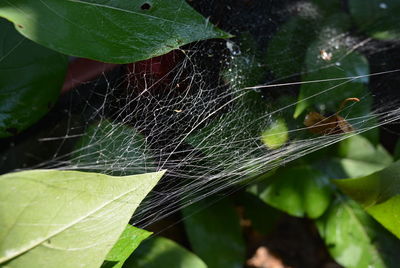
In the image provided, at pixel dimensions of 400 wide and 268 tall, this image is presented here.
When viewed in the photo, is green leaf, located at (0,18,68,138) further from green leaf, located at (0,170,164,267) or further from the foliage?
green leaf, located at (0,170,164,267)

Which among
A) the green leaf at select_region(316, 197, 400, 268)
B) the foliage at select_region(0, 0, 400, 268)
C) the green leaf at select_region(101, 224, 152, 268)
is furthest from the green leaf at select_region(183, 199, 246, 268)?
the green leaf at select_region(101, 224, 152, 268)

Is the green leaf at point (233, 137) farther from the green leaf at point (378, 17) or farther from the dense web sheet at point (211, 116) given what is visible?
the green leaf at point (378, 17)

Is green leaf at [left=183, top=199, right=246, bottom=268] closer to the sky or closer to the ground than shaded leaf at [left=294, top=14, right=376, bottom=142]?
closer to the ground

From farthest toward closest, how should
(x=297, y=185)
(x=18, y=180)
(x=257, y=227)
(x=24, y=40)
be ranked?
(x=257, y=227) → (x=297, y=185) → (x=24, y=40) → (x=18, y=180)

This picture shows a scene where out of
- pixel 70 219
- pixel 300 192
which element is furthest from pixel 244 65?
pixel 70 219

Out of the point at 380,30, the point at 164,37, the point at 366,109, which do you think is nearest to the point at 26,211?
the point at 164,37

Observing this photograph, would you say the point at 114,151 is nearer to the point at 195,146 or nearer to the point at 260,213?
the point at 195,146

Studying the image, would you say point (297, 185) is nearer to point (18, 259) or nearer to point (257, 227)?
point (257, 227)
